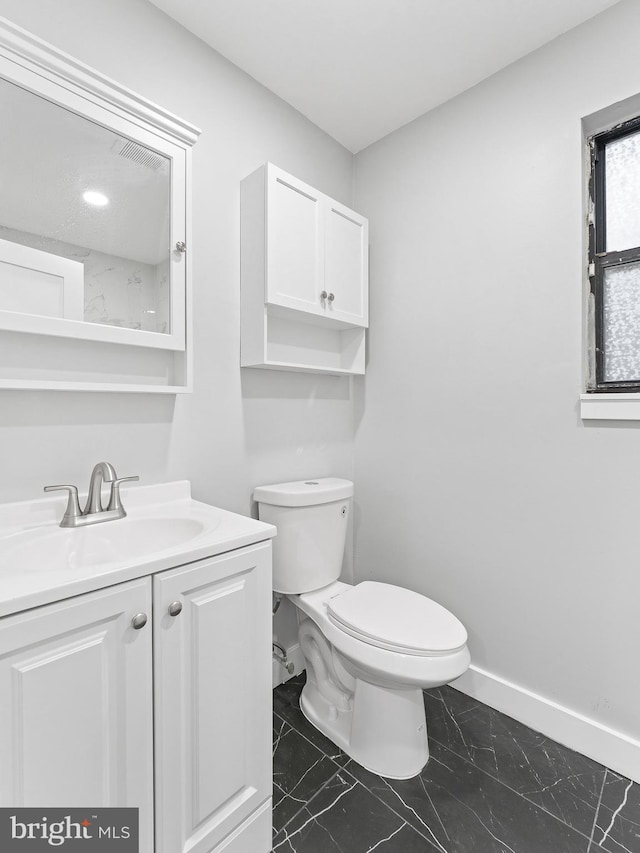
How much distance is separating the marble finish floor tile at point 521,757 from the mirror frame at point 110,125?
5.39ft

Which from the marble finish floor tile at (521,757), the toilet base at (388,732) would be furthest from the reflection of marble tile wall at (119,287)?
the marble finish floor tile at (521,757)

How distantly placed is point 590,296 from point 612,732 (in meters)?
1.44

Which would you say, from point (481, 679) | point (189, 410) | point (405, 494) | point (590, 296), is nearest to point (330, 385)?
point (405, 494)

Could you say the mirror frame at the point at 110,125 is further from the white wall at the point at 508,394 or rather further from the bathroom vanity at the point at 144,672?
the white wall at the point at 508,394

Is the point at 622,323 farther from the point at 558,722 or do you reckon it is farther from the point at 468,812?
the point at 468,812

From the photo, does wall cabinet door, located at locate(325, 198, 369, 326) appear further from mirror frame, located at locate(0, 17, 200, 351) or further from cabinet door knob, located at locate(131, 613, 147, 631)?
cabinet door knob, located at locate(131, 613, 147, 631)

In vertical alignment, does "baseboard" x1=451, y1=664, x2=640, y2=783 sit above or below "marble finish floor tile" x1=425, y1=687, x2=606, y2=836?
above

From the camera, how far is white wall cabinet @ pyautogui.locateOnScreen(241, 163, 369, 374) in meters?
1.56

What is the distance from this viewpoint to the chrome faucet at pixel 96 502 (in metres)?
1.14

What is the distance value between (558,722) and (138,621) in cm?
150

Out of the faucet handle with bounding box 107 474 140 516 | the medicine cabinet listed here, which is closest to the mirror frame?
the medicine cabinet

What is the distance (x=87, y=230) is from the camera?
1.21 metres

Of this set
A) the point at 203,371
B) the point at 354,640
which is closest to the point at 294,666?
the point at 354,640

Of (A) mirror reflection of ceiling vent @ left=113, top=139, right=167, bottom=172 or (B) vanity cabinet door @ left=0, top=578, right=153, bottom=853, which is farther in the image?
(A) mirror reflection of ceiling vent @ left=113, top=139, right=167, bottom=172
